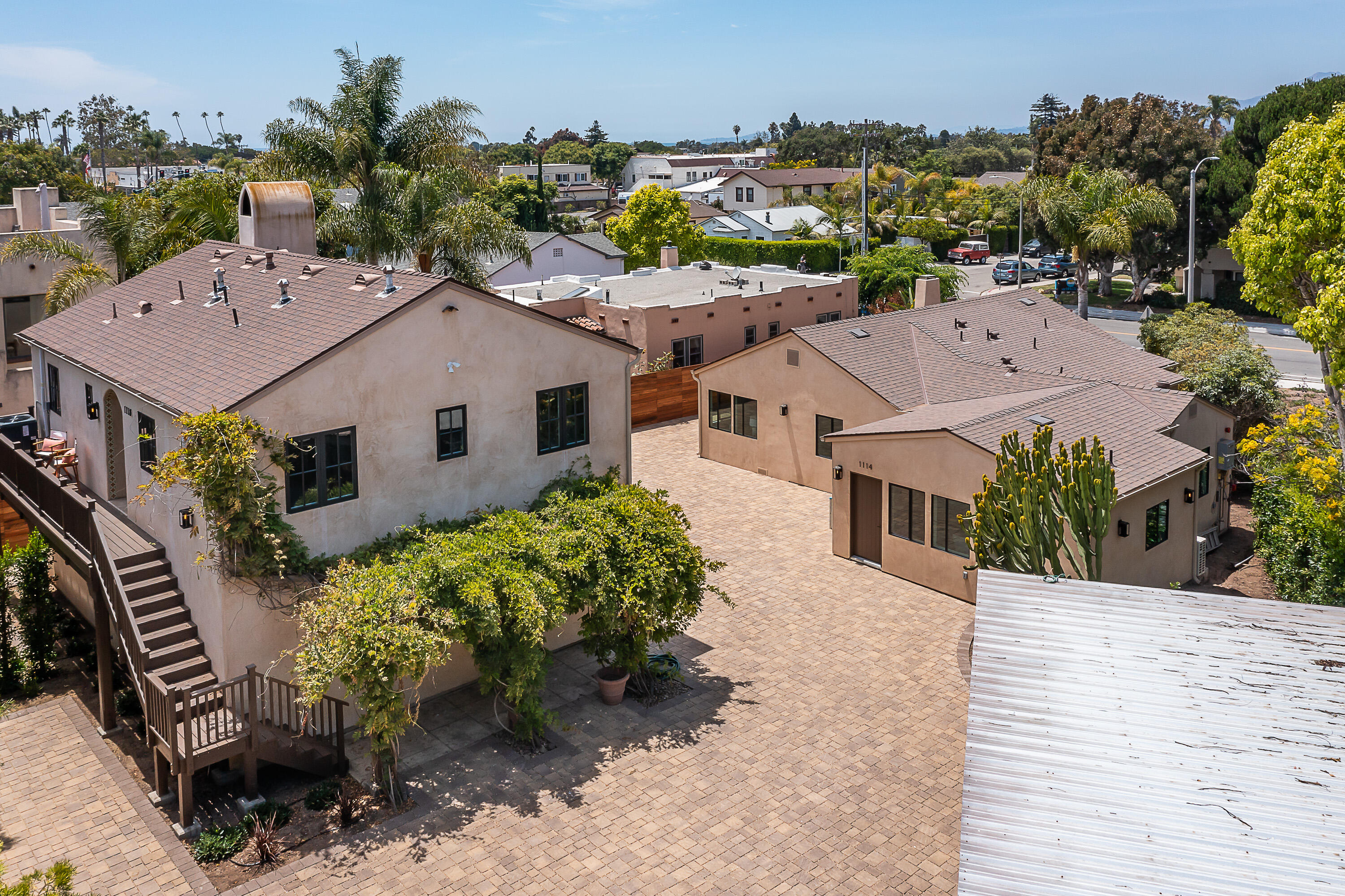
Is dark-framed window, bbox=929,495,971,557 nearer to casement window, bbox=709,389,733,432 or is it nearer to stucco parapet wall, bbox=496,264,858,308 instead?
casement window, bbox=709,389,733,432

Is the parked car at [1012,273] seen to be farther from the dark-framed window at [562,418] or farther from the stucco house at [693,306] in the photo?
the dark-framed window at [562,418]

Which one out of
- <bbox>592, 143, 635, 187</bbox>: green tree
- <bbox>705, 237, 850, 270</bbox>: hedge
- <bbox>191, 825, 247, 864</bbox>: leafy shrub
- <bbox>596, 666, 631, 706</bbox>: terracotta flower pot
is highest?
<bbox>592, 143, 635, 187</bbox>: green tree

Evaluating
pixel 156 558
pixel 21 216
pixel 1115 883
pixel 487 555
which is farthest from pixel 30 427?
pixel 1115 883

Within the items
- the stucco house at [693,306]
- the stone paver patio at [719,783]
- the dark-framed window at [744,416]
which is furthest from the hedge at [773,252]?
the stone paver patio at [719,783]

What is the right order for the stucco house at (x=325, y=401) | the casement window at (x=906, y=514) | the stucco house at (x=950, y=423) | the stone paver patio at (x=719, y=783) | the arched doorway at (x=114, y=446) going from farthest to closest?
the casement window at (x=906, y=514) → the stucco house at (x=950, y=423) → the arched doorway at (x=114, y=446) → the stucco house at (x=325, y=401) → the stone paver patio at (x=719, y=783)

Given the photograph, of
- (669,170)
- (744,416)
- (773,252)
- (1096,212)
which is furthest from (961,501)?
(669,170)

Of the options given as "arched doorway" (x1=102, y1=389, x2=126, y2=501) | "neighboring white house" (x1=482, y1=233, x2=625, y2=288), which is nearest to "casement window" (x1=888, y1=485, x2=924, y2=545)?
"arched doorway" (x1=102, y1=389, x2=126, y2=501)

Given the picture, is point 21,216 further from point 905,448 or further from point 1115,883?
point 1115,883
